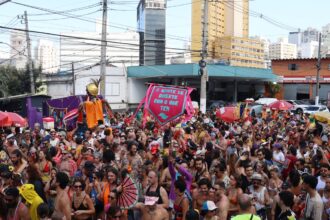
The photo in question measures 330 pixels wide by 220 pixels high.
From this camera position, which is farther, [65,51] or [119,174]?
[65,51]

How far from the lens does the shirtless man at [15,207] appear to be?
5.62m

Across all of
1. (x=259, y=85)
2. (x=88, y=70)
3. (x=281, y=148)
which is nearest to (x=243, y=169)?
(x=281, y=148)

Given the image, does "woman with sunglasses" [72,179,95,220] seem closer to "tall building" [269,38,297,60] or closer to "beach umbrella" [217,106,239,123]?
"beach umbrella" [217,106,239,123]

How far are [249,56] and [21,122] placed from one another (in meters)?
73.9

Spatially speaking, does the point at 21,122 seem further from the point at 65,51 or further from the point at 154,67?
the point at 65,51

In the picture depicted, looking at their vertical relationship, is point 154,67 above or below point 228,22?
below

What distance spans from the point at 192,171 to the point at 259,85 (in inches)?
1464

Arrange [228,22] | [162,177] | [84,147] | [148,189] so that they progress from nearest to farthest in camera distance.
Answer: [148,189] < [162,177] < [84,147] < [228,22]

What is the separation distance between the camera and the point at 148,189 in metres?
6.66

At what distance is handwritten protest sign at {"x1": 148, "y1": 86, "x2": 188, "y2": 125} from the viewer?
10.6m

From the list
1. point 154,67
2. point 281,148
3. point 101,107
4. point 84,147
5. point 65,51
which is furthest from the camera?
point 65,51

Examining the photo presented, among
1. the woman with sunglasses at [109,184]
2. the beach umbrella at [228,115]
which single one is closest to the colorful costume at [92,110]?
the beach umbrella at [228,115]

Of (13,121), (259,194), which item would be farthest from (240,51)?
(259,194)

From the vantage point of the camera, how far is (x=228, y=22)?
91.2 metres
